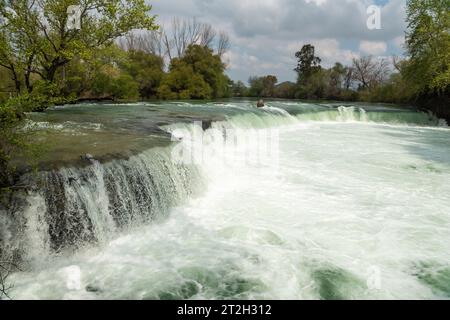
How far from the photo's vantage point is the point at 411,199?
7574 mm

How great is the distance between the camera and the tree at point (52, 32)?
373 inches

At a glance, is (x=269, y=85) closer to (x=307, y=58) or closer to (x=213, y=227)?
(x=307, y=58)

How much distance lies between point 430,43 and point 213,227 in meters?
24.9

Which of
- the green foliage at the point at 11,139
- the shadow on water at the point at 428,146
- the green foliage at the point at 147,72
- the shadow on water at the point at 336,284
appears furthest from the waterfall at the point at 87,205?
the green foliage at the point at 147,72

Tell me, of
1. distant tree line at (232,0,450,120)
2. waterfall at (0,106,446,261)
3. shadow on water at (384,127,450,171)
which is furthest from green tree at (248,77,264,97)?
waterfall at (0,106,446,261)

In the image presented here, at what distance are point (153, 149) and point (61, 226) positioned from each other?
278 cm

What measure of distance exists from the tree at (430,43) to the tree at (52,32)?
790 inches

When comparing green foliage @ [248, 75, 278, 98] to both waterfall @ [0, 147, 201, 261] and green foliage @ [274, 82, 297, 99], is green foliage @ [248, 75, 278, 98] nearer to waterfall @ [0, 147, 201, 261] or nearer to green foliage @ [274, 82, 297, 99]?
green foliage @ [274, 82, 297, 99]

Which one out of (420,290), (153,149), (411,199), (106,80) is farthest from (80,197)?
(106,80)

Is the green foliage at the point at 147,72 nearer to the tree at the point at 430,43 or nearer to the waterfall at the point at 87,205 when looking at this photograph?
the tree at the point at 430,43

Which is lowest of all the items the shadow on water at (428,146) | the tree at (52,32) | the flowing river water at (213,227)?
the flowing river water at (213,227)

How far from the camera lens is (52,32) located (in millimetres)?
10852

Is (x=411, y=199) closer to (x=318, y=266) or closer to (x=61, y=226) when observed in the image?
(x=318, y=266)

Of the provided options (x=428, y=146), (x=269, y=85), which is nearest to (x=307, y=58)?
(x=269, y=85)
